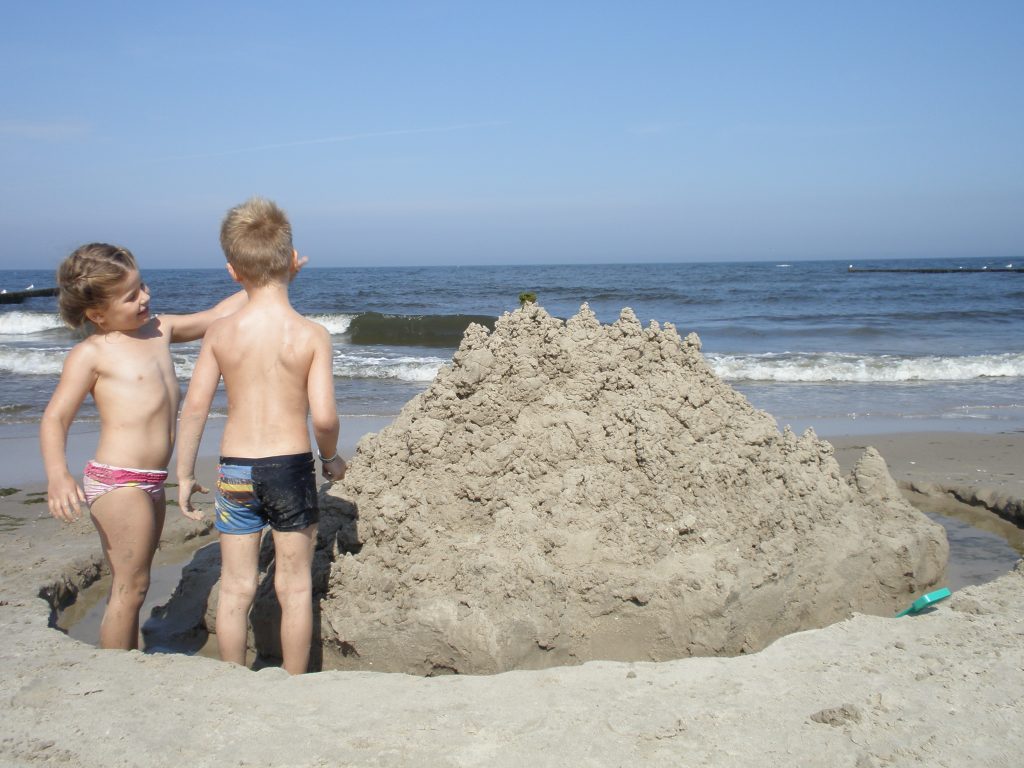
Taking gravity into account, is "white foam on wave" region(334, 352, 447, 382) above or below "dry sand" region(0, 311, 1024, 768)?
below

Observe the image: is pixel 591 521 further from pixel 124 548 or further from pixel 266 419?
pixel 124 548

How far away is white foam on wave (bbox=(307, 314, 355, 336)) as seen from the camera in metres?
18.7

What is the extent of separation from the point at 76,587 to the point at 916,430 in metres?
6.21

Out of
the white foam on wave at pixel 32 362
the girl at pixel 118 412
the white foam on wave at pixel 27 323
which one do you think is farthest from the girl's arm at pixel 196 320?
the white foam on wave at pixel 27 323

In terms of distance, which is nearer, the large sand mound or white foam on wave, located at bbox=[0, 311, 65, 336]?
the large sand mound

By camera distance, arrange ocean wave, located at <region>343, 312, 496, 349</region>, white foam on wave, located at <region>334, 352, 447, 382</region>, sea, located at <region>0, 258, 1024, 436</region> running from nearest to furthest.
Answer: sea, located at <region>0, 258, 1024, 436</region> < white foam on wave, located at <region>334, 352, 447, 382</region> < ocean wave, located at <region>343, 312, 496, 349</region>

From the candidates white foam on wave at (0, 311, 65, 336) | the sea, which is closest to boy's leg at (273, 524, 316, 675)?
the sea

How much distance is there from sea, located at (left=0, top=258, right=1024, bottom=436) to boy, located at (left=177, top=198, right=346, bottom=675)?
2159mm

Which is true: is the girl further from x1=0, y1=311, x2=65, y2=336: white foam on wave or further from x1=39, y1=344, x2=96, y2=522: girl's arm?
x1=0, y1=311, x2=65, y2=336: white foam on wave

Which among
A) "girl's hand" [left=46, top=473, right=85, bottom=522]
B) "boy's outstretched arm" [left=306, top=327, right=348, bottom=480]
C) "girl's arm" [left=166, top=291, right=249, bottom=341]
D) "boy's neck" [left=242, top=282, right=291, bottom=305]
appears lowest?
"girl's hand" [left=46, top=473, right=85, bottom=522]

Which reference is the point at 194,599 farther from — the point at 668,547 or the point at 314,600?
the point at 668,547

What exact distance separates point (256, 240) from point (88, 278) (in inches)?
22.5

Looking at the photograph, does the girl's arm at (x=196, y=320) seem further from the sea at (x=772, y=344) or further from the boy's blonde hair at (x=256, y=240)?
the sea at (x=772, y=344)

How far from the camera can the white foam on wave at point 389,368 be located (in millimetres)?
11086
